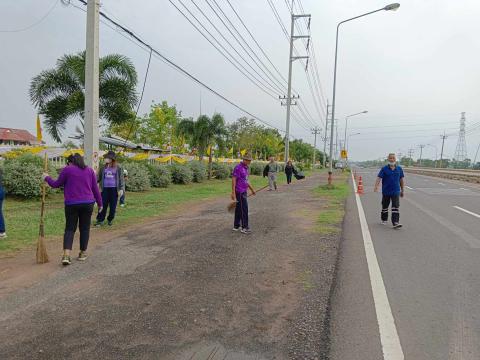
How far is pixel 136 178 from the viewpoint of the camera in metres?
17.1

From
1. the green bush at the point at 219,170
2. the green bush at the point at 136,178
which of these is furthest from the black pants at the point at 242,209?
the green bush at the point at 219,170

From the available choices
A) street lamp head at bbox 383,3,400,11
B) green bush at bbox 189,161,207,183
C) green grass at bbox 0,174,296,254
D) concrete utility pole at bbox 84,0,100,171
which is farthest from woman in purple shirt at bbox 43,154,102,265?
street lamp head at bbox 383,3,400,11

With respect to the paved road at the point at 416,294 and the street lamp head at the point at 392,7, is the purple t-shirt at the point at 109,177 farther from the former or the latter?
the street lamp head at the point at 392,7

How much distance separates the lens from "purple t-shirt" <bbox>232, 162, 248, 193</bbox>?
27.8 feet

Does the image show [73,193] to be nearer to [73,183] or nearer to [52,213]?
[73,183]

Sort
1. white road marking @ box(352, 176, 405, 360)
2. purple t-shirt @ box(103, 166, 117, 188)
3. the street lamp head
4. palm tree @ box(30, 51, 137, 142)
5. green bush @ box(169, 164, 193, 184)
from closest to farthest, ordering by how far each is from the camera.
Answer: white road marking @ box(352, 176, 405, 360)
purple t-shirt @ box(103, 166, 117, 188)
palm tree @ box(30, 51, 137, 142)
the street lamp head
green bush @ box(169, 164, 193, 184)

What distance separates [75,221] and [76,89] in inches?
436

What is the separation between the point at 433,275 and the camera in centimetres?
553

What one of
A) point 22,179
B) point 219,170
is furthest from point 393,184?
point 219,170

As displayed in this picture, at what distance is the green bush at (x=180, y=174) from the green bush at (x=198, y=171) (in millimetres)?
1494

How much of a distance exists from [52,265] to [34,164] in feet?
27.5

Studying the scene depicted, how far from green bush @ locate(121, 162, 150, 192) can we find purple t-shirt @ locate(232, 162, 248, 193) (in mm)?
9294

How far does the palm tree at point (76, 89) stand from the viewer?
49.9ft

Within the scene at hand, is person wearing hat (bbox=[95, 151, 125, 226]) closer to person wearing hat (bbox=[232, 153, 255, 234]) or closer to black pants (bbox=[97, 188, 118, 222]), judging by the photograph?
black pants (bbox=[97, 188, 118, 222])
